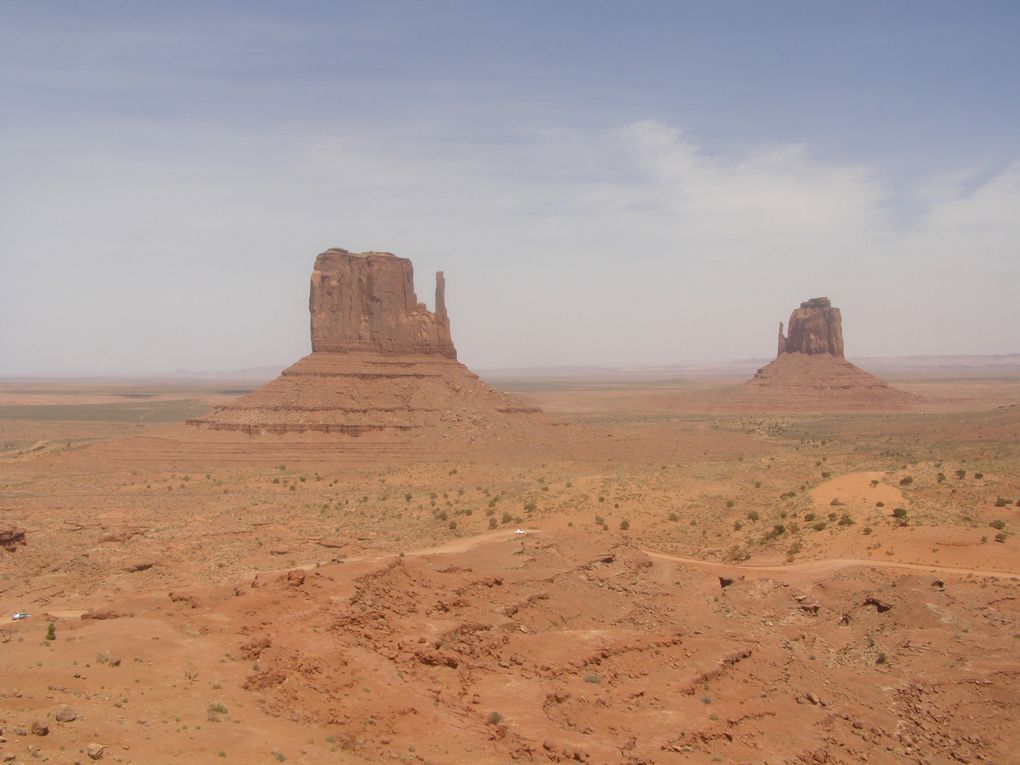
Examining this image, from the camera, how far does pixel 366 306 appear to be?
76.1 m

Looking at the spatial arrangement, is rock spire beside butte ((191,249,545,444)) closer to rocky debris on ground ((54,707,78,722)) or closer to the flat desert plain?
the flat desert plain

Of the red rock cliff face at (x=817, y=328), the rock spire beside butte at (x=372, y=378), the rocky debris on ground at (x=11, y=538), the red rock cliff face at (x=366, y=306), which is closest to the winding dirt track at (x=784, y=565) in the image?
the rocky debris on ground at (x=11, y=538)

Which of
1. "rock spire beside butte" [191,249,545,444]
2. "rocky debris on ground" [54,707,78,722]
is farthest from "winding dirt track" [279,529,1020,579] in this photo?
"rock spire beside butte" [191,249,545,444]

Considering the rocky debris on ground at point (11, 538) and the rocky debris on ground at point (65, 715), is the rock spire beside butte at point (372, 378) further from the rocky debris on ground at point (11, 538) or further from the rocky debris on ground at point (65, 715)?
the rocky debris on ground at point (65, 715)

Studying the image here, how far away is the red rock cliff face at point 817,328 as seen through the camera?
5226 inches

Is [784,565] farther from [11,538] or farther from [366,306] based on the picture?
[366,306]

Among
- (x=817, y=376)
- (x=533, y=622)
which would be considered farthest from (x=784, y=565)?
(x=817, y=376)

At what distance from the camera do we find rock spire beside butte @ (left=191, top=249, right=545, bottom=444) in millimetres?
70562

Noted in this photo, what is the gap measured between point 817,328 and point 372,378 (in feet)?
281

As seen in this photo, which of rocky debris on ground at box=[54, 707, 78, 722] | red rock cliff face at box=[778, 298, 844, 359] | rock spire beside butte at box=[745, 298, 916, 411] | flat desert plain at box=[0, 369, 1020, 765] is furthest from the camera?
red rock cliff face at box=[778, 298, 844, 359]

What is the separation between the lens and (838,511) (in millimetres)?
33938

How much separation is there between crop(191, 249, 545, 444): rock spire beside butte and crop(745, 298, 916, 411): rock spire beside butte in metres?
66.1

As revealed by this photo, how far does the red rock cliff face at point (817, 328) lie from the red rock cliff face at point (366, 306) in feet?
258

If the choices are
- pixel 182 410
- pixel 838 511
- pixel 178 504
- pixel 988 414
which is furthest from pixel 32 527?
pixel 182 410
